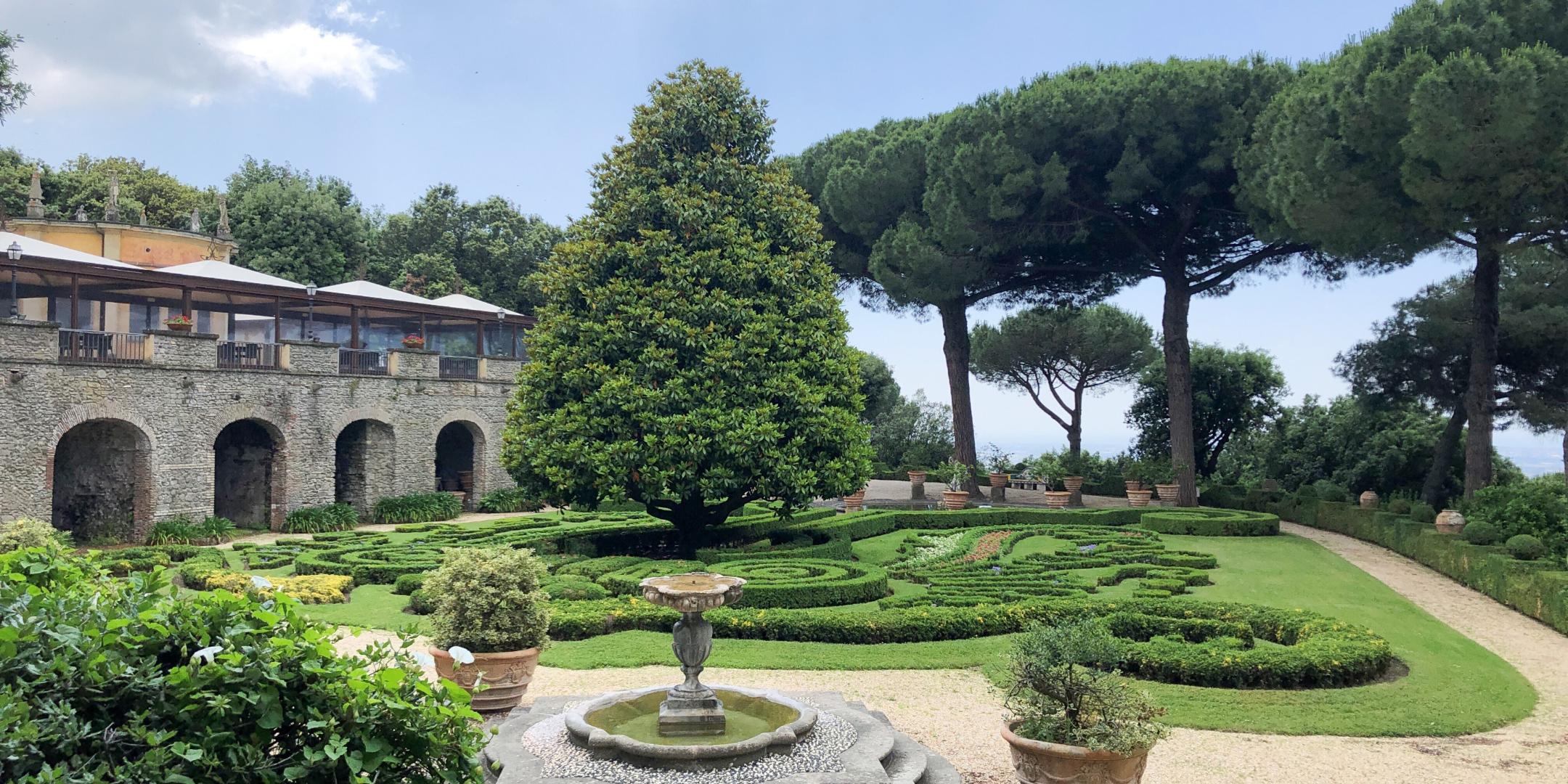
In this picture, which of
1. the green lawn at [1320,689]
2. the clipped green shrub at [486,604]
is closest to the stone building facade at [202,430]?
the green lawn at [1320,689]

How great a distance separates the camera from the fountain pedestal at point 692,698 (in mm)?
7668

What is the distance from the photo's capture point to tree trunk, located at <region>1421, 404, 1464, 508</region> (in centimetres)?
2822

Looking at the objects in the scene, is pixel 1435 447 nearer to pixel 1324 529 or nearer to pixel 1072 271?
pixel 1324 529

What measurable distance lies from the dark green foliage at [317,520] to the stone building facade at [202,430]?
465mm

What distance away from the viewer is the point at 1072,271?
3438 cm

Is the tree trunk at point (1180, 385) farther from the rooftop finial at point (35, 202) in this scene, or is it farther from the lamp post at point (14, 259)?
the rooftop finial at point (35, 202)

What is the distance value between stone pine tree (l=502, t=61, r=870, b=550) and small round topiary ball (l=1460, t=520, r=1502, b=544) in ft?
36.9

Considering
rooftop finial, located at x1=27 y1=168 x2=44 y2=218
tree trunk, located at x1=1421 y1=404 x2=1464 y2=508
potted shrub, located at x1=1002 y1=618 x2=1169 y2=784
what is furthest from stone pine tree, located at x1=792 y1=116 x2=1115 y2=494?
rooftop finial, located at x1=27 y1=168 x2=44 y2=218

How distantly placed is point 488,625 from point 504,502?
2173 centimetres

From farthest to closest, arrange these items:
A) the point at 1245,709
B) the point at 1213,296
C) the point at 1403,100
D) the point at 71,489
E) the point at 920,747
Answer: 1. the point at 1213,296
2. the point at 71,489
3. the point at 1403,100
4. the point at 1245,709
5. the point at 920,747

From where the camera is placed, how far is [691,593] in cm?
790

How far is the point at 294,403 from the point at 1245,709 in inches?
919

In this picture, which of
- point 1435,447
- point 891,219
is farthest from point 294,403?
point 1435,447

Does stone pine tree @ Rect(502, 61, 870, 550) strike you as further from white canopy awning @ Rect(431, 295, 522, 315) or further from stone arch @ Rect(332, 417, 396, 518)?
white canopy awning @ Rect(431, 295, 522, 315)
